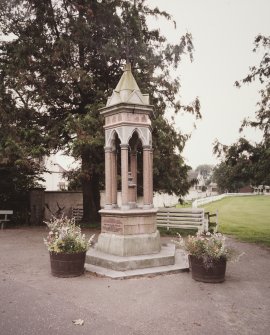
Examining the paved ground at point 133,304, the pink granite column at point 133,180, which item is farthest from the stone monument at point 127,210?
the paved ground at point 133,304

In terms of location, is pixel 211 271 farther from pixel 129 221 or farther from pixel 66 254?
pixel 66 254

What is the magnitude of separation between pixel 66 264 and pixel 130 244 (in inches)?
69.2

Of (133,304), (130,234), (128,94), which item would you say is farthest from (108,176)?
(133,304)

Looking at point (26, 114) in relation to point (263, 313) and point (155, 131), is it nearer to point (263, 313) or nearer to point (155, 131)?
point (155, 131)

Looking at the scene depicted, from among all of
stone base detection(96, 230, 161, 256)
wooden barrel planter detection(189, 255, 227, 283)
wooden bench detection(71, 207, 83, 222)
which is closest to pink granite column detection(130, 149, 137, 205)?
stone base detection(96, 230, 161, 256)

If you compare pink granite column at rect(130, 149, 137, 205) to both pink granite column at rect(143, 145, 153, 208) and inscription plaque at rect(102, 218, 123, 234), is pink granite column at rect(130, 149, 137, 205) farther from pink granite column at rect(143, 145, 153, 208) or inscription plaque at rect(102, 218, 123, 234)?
inscription plaque at rect(102, 218, 123, 234)

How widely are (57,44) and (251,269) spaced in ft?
40.2

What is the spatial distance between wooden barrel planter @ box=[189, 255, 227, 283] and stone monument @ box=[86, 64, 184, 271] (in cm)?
130

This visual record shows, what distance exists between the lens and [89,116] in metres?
14.9

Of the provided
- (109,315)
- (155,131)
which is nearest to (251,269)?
(109,315)

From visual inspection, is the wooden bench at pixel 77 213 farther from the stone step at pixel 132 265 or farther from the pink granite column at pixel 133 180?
the stone step at pixel 132 265

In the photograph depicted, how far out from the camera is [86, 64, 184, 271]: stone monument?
860 centimetres

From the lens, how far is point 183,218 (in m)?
16.2

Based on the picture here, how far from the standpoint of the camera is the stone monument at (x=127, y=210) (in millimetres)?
8602
